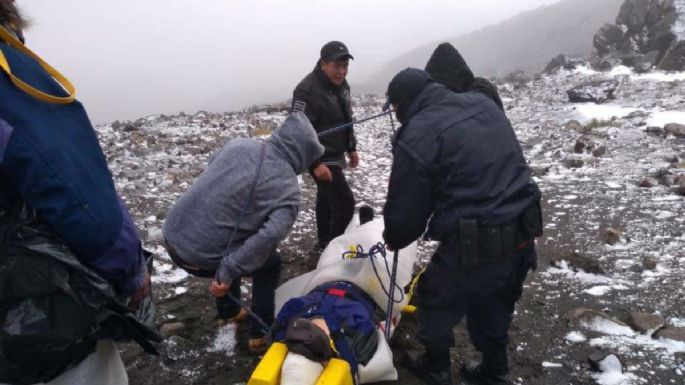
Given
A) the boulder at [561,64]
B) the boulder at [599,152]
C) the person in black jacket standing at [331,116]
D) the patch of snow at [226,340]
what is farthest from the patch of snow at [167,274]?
the boulder at [561,64]

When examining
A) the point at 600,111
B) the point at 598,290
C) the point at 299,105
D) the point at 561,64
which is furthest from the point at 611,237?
→ the point at 561,64

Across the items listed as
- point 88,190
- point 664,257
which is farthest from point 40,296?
point 664,257

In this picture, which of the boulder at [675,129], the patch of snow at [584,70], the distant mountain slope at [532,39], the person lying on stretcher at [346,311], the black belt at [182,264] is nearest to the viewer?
the person lying on stretcher at [346,311]

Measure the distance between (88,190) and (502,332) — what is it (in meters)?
2.35

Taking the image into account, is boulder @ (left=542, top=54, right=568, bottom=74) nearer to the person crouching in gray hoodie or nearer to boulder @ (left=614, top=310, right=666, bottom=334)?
boulder @ (left=614, top=310, right=666, bottom=334)

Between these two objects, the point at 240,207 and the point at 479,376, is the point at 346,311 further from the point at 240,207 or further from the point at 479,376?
the point at 479,376

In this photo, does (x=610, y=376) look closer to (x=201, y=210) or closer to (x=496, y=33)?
(x=201, y=210)

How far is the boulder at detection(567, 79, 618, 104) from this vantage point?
12.6 meters

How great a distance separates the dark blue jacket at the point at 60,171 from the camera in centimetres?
141

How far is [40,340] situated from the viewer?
1528mm

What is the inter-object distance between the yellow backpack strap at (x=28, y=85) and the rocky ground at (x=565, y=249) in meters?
2.20

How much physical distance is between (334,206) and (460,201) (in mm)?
2236

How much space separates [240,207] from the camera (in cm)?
262

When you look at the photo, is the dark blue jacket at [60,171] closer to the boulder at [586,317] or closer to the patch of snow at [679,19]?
the boulder at [586,317]
